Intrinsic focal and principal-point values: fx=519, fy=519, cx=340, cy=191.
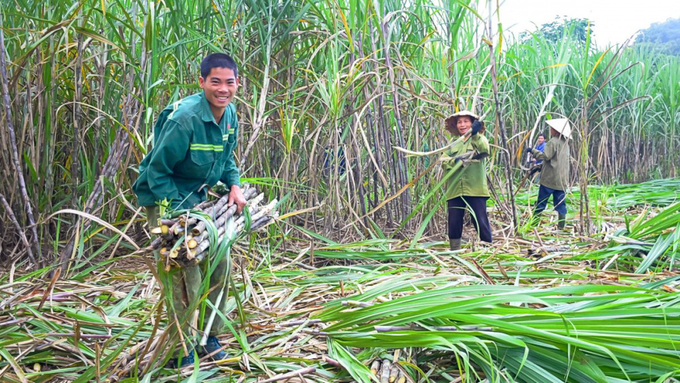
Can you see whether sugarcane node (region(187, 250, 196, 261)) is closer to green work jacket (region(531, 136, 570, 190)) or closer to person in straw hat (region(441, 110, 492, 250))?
person in straw hat (region(441, 110, 492, 250))

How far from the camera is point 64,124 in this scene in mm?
2988

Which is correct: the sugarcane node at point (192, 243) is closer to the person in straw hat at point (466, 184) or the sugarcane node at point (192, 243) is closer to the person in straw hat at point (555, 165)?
the person in straw hat at point (466, 184)

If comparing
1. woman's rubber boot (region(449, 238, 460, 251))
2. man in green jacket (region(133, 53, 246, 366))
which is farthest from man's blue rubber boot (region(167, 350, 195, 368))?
woman's rubber boot (region(449, 238, 460, 251))

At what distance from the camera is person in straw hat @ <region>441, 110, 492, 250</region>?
362 centimetres

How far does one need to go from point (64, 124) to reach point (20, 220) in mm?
592

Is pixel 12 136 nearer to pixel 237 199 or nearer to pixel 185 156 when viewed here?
pixel 185 156

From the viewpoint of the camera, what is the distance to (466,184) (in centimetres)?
375

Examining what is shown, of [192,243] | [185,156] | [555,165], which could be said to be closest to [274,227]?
[185,156]

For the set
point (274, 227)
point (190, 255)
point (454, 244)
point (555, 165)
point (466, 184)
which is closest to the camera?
point (190, 255)

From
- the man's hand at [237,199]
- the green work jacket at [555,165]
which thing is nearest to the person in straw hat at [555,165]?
the green work jacket at [555,165]

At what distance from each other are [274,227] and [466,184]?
4.73ft

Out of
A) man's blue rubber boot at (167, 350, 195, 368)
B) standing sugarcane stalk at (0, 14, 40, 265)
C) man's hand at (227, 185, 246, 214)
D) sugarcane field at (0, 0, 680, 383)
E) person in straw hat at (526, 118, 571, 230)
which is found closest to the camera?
sugarcane field at (0, 0, 680, 383)

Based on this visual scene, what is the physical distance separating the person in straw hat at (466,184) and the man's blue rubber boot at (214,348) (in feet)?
6.78

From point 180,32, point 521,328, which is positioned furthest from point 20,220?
point 521,328
